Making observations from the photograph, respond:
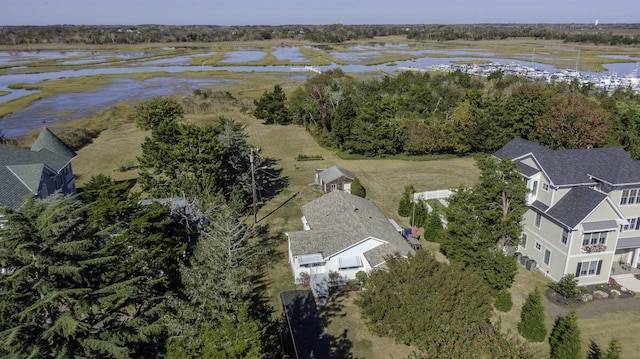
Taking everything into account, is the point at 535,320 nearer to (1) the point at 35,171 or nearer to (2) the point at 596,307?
(2) the point at 596,307

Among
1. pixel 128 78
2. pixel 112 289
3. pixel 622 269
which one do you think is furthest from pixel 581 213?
pixel 128 78

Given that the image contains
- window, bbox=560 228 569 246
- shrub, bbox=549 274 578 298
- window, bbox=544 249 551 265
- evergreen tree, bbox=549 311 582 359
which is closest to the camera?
evergreen tree, bbox=549 311 582 359

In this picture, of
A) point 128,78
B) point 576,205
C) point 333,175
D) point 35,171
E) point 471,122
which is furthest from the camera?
point 128,78

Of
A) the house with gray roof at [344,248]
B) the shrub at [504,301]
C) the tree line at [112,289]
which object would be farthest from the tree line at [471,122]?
the tree line at [112,289]

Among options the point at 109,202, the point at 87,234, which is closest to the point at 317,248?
the point at 109,202

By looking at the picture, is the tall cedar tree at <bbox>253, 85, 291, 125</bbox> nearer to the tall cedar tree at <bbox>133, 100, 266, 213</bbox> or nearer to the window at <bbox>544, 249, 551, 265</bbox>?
the tall cedar tree at <bbox>133, 100, 266, 213</bbox>

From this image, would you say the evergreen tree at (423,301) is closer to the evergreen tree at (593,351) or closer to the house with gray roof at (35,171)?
the evergreen tree at (593,351)

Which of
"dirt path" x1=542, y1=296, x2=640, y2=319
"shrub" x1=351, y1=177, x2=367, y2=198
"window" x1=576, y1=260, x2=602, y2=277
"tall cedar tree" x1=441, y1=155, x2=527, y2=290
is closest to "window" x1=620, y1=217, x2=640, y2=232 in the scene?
"window" x1=576, y1=260, x2=602, y2=277
